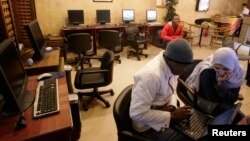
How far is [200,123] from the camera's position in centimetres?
139

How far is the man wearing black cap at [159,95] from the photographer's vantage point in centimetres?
120

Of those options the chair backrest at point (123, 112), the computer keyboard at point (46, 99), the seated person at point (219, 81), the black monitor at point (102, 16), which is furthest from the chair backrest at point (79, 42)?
the chair backrest at point (123, 112)

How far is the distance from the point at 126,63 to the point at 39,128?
360cm

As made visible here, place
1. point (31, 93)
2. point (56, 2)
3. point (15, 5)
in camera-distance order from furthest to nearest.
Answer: point (56, 2)
point (15, 5)
point (31, 93)

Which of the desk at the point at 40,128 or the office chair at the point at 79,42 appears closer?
the desk at the point at 40,128

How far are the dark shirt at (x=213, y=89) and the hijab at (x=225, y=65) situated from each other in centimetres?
6

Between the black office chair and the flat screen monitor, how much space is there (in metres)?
6.80

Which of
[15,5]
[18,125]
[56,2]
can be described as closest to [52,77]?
[18,125]

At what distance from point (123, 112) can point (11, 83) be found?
74 centimetres

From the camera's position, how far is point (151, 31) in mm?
6336

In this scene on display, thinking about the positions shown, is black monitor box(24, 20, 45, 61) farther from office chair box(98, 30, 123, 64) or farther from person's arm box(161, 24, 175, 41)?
person's arm box(161, 24, 175, 41)

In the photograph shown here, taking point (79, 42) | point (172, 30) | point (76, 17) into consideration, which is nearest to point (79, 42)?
point (79, 42)

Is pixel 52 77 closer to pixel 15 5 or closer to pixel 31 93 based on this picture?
pixel 31 93

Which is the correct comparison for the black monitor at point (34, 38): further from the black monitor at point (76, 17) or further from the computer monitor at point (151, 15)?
the computer monitor at point (151, 15)
